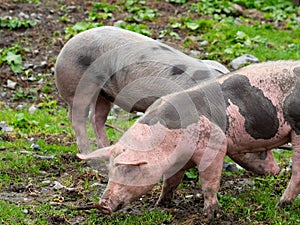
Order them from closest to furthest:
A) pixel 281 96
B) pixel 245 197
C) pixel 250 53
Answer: pixel 281 96 → pixel 245 197 → pixel 250 53

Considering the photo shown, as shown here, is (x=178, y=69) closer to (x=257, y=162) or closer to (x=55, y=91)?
(x=257, y=162)

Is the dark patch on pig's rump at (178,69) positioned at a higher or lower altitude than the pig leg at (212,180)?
higher

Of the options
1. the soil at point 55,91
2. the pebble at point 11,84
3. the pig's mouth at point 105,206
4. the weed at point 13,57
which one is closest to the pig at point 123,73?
the soil at point 55,91

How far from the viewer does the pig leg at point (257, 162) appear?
22.2ft

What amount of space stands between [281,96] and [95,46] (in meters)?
2.56

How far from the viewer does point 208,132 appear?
19.6ft

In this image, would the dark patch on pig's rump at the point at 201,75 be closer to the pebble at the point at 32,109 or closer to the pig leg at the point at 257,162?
the pig leg at the point at 257,162

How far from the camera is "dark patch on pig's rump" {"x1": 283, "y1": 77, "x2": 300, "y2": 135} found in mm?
6105

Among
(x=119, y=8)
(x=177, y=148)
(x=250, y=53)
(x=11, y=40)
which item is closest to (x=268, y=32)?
(x=250, y=53)

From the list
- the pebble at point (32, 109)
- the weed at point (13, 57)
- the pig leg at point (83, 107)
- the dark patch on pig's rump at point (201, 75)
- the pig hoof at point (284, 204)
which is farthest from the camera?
the weed at point (13, 57)

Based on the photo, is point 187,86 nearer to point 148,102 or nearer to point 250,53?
point 148,102

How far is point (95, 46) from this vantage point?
7.94 m

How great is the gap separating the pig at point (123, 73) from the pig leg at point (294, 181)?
623 mm

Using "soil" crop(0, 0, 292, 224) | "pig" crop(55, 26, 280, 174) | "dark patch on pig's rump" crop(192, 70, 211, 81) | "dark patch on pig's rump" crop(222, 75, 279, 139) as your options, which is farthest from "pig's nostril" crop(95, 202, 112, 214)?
"dark patch on pig's rump" crop(192, 70, 211, 81)
